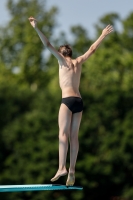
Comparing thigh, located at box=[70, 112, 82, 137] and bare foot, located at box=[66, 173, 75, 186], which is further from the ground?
thigh, located at box=[70, 112, 82, 137]

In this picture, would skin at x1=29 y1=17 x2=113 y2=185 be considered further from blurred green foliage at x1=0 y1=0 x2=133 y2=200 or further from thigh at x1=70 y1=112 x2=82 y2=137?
blurred green foliage at x1=0 y1=0 x2=133 y2=200

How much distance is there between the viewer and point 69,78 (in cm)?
1146

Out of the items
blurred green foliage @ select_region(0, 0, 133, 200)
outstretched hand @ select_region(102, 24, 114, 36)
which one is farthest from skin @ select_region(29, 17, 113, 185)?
blurred green foliage @ select_region(0, 0, 133, 200)

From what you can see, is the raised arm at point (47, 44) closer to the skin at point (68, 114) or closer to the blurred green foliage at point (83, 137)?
the skin at point (68, 114)

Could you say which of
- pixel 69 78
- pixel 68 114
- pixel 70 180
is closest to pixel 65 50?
pixel 69 78

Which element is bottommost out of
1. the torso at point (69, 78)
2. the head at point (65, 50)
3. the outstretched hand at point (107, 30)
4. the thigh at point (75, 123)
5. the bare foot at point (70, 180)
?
the bare foot at point (70, 180)

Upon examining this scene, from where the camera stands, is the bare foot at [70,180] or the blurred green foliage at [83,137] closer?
the bare foot at [70,180]

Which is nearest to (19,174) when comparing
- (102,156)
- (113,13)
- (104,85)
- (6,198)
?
(6,198)

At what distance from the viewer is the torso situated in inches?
451

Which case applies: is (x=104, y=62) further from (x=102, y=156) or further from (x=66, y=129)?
(x=66, y=129)

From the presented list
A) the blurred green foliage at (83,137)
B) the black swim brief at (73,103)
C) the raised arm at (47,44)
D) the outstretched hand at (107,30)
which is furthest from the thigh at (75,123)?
the blurred green foliage at (83,137)

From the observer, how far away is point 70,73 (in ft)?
37.7

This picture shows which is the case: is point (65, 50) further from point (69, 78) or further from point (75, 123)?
point (75, 123)

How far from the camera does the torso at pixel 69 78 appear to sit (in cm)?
1145
